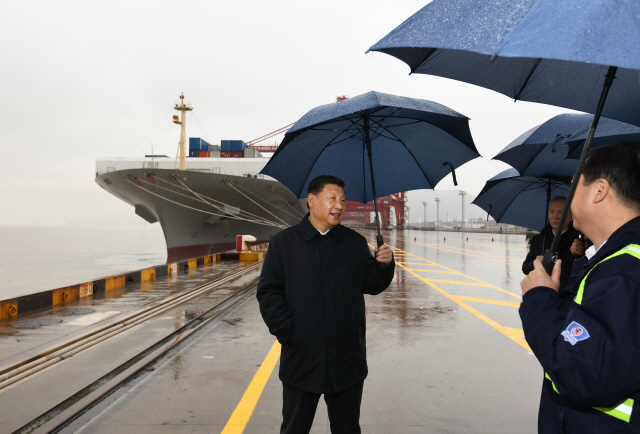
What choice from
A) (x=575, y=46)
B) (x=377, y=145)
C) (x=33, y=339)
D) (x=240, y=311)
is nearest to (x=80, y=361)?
(x=33, y=339)

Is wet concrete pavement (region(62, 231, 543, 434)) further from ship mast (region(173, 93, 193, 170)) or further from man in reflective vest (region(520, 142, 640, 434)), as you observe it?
ship mast (region(173, 93, 193, 170))

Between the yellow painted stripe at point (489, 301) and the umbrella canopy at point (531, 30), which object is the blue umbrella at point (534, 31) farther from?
the yellow painted stripe at point (489, 301)

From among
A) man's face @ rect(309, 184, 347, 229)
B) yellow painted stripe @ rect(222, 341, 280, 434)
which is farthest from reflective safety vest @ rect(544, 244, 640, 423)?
yellow painted stripe @ rect(222, 341, 280, 434)

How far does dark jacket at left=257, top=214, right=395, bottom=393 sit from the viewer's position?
2.28 metres

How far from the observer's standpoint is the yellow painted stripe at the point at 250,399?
316 centimetres

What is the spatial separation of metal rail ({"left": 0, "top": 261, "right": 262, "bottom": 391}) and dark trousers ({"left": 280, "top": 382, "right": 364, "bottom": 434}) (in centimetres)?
322

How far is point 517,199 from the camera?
6.50 meters

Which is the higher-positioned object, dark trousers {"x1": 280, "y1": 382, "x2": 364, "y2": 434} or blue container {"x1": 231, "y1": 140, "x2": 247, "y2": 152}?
blue container {"x1": 231, "y1": 140, "x2": 247, "y2": 152}

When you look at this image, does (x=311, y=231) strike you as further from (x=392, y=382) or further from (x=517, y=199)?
(x=517, y=199)

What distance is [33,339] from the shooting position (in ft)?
18.2

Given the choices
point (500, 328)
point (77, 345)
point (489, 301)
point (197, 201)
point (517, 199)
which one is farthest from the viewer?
point (197, 201)

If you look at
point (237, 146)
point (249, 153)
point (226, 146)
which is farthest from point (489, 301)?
point (226, 146)

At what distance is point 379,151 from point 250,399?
8.46 ft

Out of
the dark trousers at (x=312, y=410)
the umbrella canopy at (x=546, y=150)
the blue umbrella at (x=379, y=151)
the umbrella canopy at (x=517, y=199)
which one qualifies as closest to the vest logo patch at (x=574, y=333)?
the dark trousers at (x=312, y=410)
